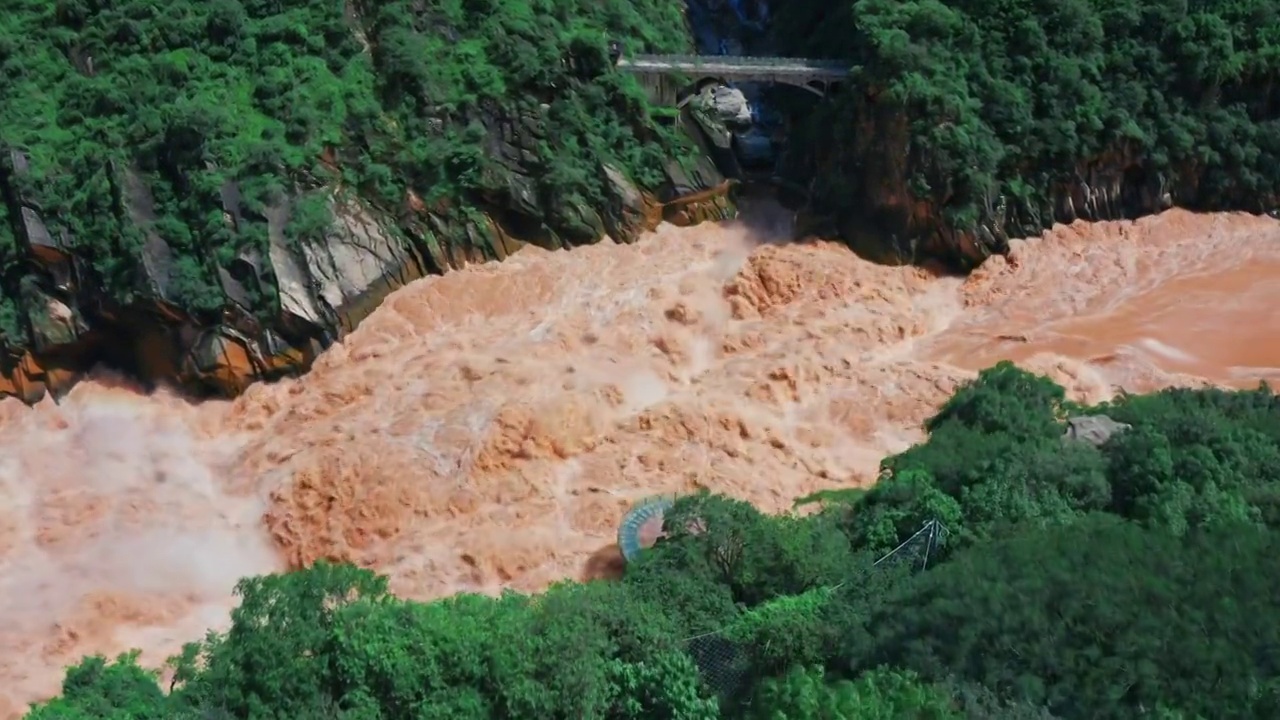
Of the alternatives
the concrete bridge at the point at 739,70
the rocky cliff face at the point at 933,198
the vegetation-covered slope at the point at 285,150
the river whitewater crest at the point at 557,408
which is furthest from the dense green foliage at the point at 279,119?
the rocky cliff face at the point at 933,198

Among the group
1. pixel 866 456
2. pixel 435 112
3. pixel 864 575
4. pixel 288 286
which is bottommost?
pixel 866 456

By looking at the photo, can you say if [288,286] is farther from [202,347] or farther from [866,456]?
[866,456]

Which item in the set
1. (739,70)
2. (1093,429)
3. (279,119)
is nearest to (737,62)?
(739,70)

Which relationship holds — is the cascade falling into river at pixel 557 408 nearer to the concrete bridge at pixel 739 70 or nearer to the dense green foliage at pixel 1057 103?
the dense green foliage at pixel 1057 103

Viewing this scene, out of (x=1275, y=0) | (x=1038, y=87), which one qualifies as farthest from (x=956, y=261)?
(x=1275, y=0)

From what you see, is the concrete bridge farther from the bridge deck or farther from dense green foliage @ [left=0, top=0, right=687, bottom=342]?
dense green foliage @ [left=0, top=0, right=687, bottom=342]

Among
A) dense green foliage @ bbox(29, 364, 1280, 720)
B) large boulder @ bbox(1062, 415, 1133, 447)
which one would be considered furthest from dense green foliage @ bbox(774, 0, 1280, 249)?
dense green foliage @ bbox(29, 364, 1280, 720)
